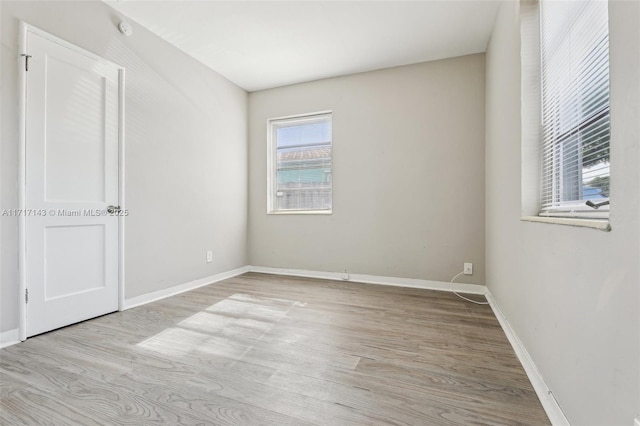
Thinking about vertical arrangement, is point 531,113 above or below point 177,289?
above

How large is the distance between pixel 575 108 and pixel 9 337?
354 centimetres

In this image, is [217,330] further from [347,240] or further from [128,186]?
[347,240]

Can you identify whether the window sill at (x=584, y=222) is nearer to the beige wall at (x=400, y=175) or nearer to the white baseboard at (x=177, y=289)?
the beige wall at (x=400, y=175)

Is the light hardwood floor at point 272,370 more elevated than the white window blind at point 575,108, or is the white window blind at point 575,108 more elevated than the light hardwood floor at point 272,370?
the white window blind at point 575,108

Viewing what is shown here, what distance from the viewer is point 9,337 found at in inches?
74.5

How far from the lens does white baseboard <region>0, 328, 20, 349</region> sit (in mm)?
1859

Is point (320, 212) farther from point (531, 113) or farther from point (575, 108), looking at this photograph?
point (575, 108)

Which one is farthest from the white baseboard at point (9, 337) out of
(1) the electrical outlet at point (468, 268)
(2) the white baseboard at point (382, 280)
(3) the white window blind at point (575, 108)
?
(1) the electrical outlet at point (468, 268)

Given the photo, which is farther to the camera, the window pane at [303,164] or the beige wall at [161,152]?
the window pane at [303,164]

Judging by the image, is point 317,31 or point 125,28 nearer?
point 125,28

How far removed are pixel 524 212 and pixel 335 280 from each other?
238 centimetres

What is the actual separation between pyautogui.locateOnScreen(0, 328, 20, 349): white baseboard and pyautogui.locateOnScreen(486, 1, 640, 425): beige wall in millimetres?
3103

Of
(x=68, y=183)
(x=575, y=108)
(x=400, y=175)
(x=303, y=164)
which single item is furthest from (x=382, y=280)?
(x=68, y=183)

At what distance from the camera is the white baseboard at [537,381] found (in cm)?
117
